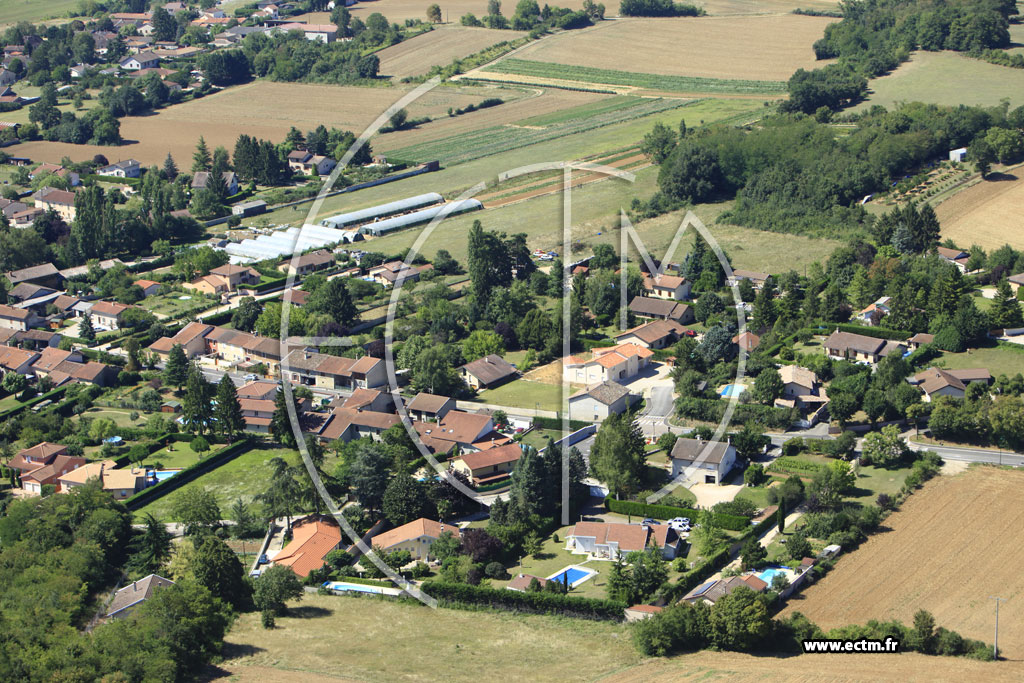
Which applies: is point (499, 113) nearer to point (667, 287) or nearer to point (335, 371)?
point (667, 287)

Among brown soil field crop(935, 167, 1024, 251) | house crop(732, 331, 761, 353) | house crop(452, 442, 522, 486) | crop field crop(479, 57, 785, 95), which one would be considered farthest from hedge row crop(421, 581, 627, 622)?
crop field crop(479, 57, 785, 95)

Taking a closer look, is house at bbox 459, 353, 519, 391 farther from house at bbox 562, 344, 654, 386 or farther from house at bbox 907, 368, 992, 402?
house at bbox 907, 368, 992, 402

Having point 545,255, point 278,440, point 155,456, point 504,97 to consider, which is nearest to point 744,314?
point 545,255

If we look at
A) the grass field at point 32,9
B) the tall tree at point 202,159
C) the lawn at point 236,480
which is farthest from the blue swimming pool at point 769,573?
the grass field at point 32,9

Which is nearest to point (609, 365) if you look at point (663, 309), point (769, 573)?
point (663, 309)

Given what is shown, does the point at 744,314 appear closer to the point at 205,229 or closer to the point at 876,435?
the point at 876,435
